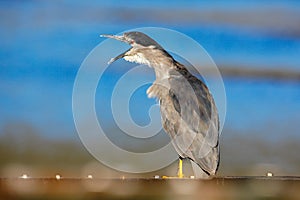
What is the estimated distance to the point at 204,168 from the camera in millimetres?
2840

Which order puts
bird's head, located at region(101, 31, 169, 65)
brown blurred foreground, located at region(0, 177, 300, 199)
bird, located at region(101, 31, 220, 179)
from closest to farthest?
brown blurred foreground, located at region(0, 177, 300, 199) → bird, located at region(101, 31, 220, 179) → bird's head, located at region(101, 31, 169, 65)

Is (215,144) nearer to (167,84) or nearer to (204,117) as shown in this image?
(204,117)

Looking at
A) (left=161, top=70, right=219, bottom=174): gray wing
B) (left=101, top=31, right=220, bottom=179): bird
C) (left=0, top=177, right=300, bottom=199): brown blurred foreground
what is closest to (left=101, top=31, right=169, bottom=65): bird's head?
(left=101, top=31, right=220, bottom=179): bird

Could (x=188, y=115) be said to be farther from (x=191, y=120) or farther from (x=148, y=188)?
(x=148, y=188)

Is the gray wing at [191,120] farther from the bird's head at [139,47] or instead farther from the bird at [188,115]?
the bird's head at [139,47]

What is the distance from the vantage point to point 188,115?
3.11 meters

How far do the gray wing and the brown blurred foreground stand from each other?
4.01ft

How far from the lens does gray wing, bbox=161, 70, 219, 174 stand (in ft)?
9.77

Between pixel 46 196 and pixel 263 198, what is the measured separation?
65cm

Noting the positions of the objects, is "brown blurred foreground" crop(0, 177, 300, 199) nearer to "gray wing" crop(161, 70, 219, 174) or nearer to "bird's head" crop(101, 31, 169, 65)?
"gray wing" crop(161, 70, 219, 174)

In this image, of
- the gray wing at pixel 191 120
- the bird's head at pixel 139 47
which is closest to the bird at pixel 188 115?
the gray wing at pixel 191 120

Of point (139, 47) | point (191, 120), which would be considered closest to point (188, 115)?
point (191, 120)

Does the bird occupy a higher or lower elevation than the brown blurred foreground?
higher

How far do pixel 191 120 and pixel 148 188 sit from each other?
4.90 feet
